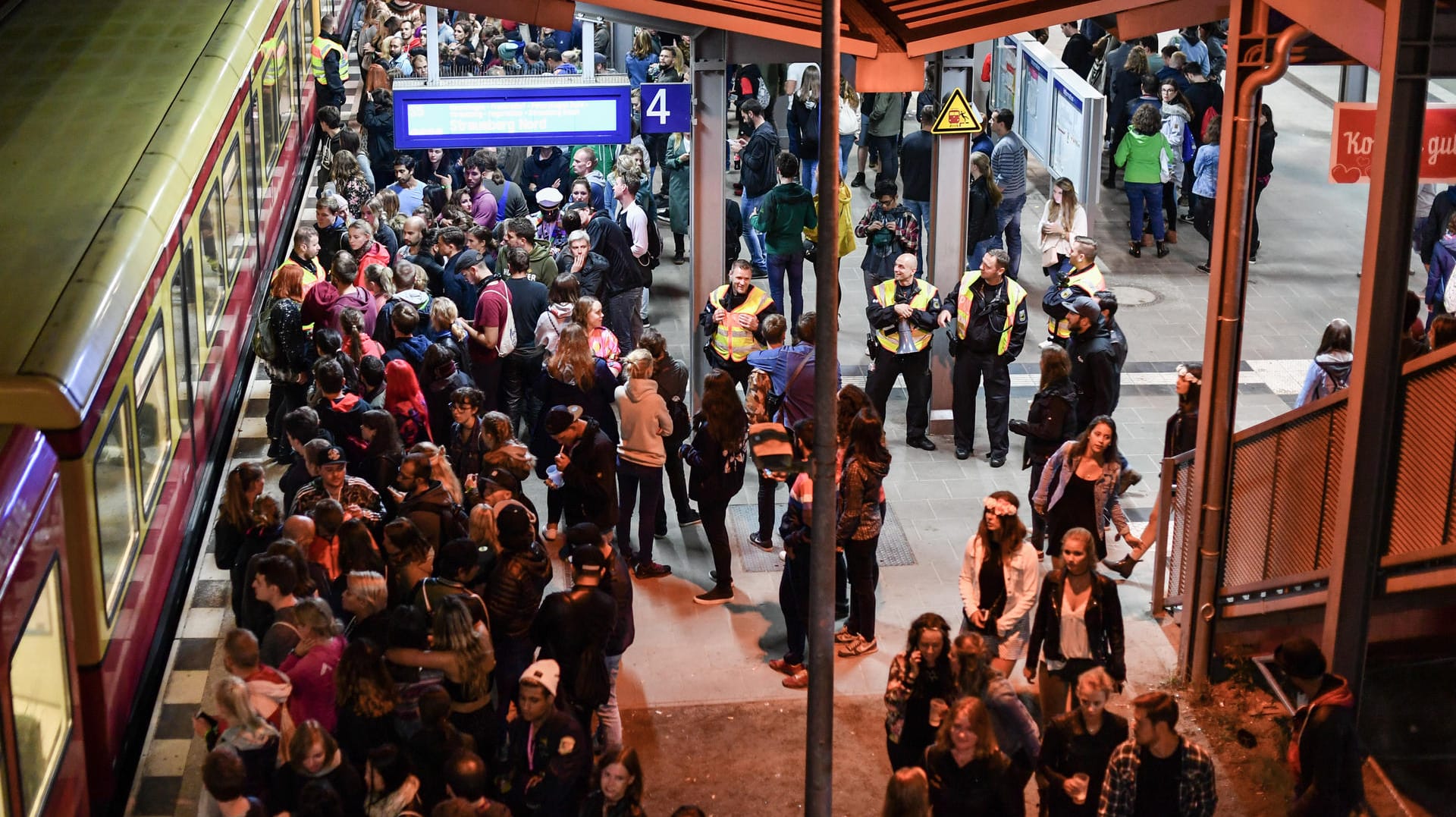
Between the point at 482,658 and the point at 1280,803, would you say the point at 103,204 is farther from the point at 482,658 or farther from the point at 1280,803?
the point at 1280,803

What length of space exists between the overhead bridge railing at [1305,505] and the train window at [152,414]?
5646 mm

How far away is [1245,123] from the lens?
918cm

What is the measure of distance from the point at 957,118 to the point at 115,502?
23.7 feet

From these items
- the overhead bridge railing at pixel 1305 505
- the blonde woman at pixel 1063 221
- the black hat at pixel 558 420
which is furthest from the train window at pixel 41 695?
the blonde woman at pixel 1063 221

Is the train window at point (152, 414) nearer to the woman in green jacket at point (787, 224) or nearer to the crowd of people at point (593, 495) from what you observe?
the crowd of people at point (593, 495)

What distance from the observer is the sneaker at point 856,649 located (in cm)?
1031

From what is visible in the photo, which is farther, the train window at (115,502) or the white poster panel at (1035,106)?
the white poster panel at (1035,106)

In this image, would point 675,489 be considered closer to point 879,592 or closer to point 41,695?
point 879,592

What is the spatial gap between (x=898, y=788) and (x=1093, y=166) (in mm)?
9927

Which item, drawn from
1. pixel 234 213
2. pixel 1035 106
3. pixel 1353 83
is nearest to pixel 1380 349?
pixel 234 213

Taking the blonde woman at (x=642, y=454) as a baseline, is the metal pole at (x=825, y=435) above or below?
above

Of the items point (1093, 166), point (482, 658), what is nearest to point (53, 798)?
point (482, 658)

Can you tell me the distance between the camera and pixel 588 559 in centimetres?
817

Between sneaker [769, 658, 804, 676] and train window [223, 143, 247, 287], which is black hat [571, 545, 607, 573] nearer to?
sneaker [769, 658, 804, 676]
